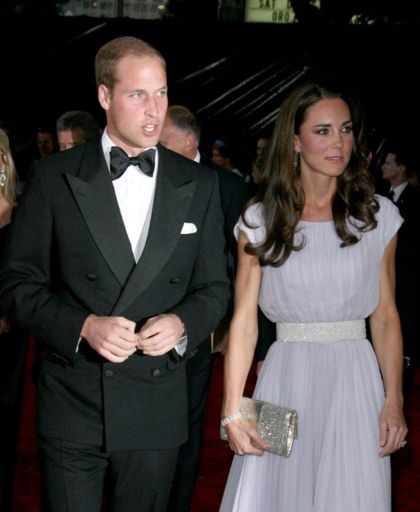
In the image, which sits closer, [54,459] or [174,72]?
[54,459]

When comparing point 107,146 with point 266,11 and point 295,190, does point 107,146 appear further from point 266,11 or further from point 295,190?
point 266,11

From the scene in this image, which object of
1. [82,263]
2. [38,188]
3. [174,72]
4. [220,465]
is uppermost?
[38,188]

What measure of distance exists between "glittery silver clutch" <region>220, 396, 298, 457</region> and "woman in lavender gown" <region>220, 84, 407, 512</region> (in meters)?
0.07

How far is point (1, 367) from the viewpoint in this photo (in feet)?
14.5

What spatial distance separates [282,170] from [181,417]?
3.37 feet

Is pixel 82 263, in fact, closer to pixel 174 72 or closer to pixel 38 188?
pixel 38 188

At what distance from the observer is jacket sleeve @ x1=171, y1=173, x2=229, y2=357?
142 inches

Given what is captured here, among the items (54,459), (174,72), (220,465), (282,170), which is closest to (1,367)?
(54,459)

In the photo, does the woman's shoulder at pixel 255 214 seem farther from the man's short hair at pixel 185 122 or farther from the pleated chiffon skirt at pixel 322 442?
the man's short hair at pixel 185 122

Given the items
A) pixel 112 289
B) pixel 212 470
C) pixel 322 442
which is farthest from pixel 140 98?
pixel 212 470

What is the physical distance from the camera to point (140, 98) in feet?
11.7

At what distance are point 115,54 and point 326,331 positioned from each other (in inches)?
49.3

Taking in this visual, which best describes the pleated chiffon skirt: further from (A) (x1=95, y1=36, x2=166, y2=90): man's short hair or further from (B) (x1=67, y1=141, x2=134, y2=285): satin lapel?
(A) (x1=95, y1=36, x2=166, y2=90): man's short hair

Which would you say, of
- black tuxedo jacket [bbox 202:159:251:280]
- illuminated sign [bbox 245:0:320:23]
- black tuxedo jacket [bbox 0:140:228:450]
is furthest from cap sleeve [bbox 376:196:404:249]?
illuminated sign [bbox 245:0:320:23]
